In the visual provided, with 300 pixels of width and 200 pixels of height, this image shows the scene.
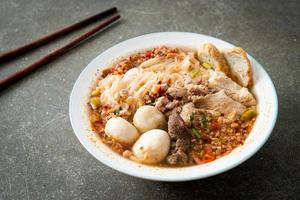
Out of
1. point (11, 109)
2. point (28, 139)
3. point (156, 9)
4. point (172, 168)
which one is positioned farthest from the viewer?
point (156, 9)

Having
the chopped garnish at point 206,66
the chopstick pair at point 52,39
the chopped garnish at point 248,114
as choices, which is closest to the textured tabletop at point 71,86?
the chopstick pair at point 52,39

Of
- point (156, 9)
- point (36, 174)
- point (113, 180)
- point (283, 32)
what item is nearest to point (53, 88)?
point (36, 174)

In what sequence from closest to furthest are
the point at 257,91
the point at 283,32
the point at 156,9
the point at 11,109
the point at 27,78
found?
the point at 257,91 < the point at 11,109 < the point at 27,78 < the point at 283,32 < the point at 156,9

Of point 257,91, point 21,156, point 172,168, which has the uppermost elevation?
point 257,91

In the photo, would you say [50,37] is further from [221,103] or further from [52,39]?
[221,103]

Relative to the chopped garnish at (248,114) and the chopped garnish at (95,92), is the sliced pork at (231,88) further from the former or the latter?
the chopped garnish at (95,92)

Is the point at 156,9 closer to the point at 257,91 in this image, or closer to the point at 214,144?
the point at 257,91

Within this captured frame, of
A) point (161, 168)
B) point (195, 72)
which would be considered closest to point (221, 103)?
point (195, 72)

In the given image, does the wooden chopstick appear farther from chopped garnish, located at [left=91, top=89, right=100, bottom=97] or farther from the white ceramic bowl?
chopped garnish, located at [left=91, top=89, right=100, bottom=97]
